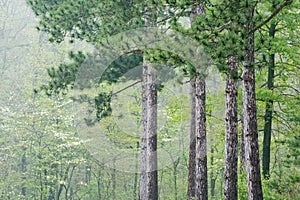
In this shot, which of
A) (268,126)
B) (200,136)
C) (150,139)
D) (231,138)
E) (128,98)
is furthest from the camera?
Answer: (128,98)

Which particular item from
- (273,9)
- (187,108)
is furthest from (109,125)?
(273,9)

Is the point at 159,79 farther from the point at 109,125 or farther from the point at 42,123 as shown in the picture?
the point at 42,123

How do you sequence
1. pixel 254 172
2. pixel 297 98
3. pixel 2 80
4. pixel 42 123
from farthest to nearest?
pixel 2 80
pixel 42 123
pixel 297 98
pixel 254 172

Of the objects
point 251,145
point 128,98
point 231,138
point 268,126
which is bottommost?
point 251,145

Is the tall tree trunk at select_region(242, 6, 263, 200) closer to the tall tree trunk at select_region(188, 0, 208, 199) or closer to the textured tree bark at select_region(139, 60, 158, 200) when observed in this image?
the tall tree trunk at select_region(188, 0, 208, 199)

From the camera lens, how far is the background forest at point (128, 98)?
691 cm

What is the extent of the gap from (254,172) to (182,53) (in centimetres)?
254

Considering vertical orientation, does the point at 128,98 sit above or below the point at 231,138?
above

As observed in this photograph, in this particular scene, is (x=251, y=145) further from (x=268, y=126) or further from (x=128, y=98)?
(x=128, y=98)

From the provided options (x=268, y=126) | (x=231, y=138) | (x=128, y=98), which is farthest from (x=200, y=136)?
(x=128, y=98)

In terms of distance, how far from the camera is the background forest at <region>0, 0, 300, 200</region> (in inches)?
272

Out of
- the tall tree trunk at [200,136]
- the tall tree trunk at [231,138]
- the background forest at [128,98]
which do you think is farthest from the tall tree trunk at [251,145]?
the tall tree trunk at [200,136]

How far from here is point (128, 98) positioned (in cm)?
1761

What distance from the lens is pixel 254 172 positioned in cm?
692
